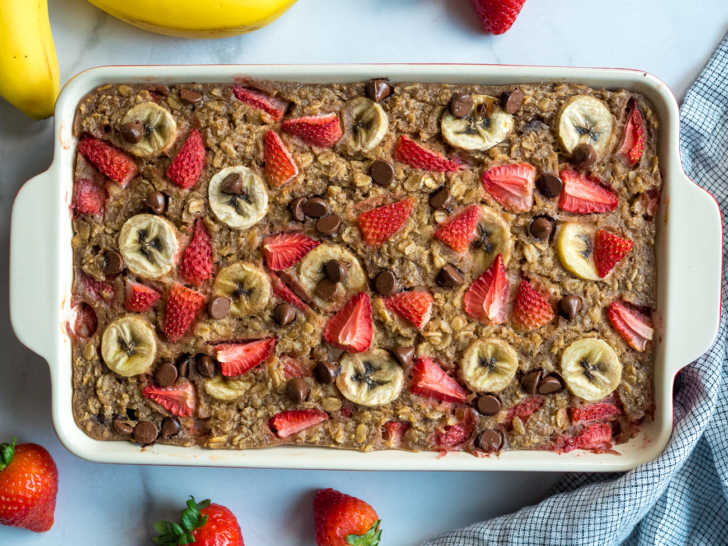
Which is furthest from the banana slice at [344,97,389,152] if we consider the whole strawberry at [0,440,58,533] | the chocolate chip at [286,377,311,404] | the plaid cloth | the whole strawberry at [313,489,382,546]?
the whole strawberry at [0,440,58,533]

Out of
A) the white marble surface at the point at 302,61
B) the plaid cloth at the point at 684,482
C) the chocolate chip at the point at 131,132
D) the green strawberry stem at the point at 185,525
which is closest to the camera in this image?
the chocolate chip at the point at 131,132

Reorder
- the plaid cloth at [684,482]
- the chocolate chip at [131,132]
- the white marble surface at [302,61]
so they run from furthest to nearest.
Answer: the white marble surface at [302,61] → the plaid cloth at [684,482] → the chocolate chip at [131,132]

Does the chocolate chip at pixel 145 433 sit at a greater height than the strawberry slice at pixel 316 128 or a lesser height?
lesser

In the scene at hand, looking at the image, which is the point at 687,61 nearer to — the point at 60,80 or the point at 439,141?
the point at 439,141

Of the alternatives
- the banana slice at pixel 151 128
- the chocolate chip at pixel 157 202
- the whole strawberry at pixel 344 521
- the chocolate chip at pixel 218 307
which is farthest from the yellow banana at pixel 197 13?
the whole strawberry at pixel 344 521

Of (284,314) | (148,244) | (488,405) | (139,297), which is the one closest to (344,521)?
(488,405)

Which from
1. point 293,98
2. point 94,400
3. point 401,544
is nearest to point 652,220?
point 293,98

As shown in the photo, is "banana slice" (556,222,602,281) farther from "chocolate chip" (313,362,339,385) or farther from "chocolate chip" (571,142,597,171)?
"chocolate chip" (313,362,339,385)

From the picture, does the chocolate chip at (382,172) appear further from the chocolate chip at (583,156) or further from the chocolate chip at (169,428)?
the chocolate chip at (169,428)
